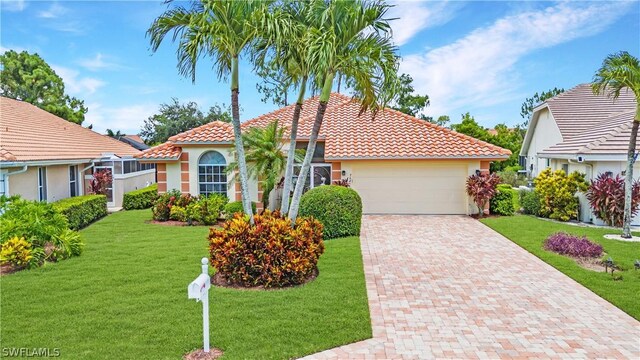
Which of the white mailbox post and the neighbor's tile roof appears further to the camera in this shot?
the neighbor's tile roof

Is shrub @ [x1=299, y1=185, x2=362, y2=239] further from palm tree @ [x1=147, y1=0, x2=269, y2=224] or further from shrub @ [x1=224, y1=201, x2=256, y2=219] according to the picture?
palm tree @ [x1=147, y1=0, x2=269, y2=224]

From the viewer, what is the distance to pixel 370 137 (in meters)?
19.9

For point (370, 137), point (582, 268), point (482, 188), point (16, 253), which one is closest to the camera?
point (16, 253)

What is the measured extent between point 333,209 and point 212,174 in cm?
707

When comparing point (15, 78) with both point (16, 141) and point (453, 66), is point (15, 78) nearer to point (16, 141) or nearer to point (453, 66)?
point (16, 141)

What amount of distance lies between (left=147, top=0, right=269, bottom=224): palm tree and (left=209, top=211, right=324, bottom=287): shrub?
544 millimetres

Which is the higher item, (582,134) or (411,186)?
(582,134)

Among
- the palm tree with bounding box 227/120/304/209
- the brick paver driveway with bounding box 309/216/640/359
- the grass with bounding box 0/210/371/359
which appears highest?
the palm tree with bounding box 227/120/304/209

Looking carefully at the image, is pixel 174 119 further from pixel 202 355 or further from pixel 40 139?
pixel 202 355

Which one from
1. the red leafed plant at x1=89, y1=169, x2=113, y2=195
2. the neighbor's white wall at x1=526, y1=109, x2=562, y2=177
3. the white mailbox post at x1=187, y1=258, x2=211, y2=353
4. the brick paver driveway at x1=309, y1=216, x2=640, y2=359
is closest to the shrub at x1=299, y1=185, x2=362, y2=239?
the brick paver driveway at x1=309, y1=216, x2=640, y2=359

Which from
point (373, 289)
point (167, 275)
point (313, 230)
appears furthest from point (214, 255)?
point (373, 289)

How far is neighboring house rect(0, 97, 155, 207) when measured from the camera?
1391 centimetres

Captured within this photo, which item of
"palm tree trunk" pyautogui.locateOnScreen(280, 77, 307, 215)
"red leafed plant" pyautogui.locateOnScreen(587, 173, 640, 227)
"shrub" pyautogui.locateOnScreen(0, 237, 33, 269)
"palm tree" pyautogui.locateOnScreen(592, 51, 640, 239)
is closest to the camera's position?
"palm tree trunk" pyautogui.locateOnScreen(280, 77, 307, 215)

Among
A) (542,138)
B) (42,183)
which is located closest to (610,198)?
(542,138)
